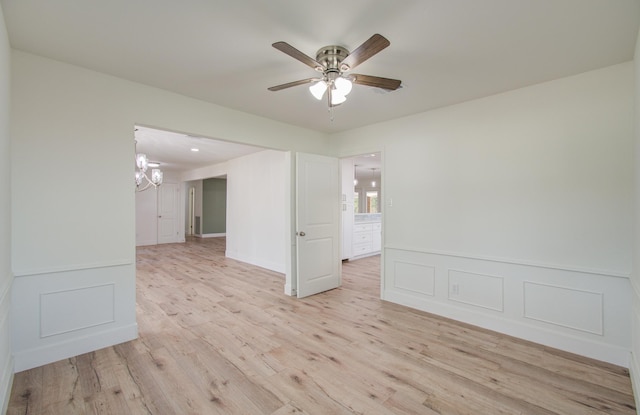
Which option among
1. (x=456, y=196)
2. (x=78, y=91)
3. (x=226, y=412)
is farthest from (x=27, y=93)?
(x=456, y=196)

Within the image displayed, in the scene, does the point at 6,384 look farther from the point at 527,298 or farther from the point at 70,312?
the point at 527,298

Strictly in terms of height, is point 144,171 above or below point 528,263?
above

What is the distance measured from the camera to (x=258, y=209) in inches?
244

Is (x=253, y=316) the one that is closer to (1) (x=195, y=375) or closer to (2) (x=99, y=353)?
(1) (x=195, y=375)

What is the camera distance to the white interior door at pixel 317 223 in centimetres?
406

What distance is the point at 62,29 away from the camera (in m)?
1.92

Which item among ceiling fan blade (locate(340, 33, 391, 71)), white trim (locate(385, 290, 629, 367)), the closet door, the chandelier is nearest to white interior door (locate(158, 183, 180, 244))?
the closet door

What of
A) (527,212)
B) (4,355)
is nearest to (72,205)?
(4,355)

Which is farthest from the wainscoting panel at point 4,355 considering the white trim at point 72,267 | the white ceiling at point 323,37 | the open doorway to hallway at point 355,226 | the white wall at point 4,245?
the open doorway to hallway at point 355,226

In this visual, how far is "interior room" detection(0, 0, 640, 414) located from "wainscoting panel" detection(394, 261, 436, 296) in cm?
2

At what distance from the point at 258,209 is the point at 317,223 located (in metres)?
2.34

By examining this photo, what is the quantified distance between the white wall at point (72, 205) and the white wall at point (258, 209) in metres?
2.75

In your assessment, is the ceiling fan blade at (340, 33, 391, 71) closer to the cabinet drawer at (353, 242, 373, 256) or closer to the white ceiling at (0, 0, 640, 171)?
the white ceiling at (0, 0, 640, 171)

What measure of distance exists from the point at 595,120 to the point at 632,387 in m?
2.13
